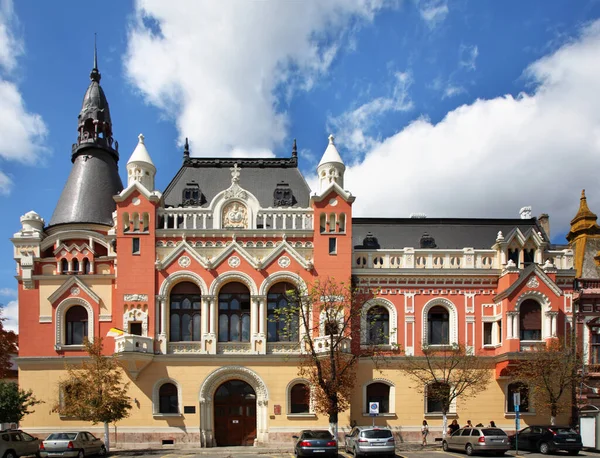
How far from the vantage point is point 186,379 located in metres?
38.2

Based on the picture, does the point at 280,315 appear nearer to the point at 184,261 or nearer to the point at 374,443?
the point at 184,261

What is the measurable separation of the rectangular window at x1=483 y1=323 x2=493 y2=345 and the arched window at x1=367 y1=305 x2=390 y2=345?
20.1ft

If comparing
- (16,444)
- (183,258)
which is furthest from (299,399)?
(16,444)

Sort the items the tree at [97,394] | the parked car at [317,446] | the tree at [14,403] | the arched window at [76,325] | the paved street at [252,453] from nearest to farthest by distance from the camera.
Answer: the parked car at [317,446] < the paved street at [252,453] < the tree at [97,394] < the tree at [14,403] < the arched window at [76,325]

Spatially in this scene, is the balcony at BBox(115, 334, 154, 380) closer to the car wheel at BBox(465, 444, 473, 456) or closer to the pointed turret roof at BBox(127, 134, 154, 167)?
the pointed turret roof at BBox(127, 134, 154, 167)

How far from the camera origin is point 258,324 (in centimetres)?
3916

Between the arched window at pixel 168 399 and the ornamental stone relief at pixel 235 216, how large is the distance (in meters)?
10.6

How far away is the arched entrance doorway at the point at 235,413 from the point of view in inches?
1522

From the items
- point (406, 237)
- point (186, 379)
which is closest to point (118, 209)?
point (186, 379)

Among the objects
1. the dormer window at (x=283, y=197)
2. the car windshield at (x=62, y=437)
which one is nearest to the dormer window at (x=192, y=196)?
the dormer window at (x=283, y=197)

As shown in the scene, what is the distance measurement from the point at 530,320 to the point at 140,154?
2711cm

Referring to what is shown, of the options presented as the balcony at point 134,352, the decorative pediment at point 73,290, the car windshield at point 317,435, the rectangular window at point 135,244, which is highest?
the rectangular window at point 135,244

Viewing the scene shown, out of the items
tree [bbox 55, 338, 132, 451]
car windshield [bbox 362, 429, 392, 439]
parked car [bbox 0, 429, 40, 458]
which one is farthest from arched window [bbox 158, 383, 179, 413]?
car windshield [bbox 362, 429, 392, 439]

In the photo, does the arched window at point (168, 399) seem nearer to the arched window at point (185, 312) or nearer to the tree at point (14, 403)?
the arched window at point (185, 312)
